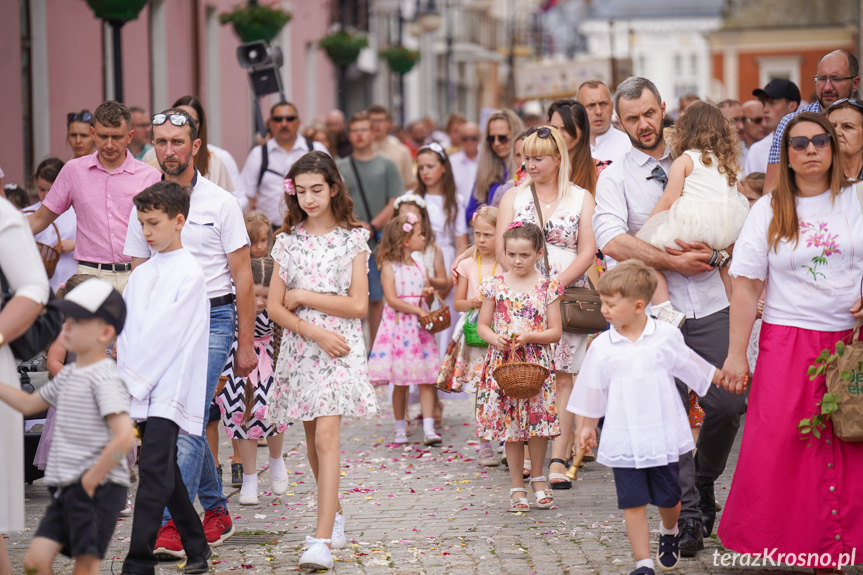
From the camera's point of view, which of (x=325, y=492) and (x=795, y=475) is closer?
(x=795, y=475)

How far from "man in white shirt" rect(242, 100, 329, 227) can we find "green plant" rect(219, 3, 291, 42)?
4.79 meters

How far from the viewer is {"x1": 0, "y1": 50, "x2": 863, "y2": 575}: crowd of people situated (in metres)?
5.02

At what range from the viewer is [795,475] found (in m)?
5.43

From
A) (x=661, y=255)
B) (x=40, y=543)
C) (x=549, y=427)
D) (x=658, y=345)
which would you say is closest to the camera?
(x=40, y=543)

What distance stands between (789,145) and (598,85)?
12.3 ft

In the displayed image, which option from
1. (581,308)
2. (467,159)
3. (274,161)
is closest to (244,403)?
(581,308)

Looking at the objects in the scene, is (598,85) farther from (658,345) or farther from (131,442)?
(131,442)

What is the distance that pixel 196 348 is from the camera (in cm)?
554

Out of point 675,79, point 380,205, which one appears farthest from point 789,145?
point 675,79

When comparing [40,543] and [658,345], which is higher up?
[658,345]

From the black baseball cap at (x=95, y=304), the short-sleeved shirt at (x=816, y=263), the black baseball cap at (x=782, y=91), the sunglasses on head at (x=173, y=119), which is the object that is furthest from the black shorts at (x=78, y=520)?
the black baseball cap at (x=782, y=91)

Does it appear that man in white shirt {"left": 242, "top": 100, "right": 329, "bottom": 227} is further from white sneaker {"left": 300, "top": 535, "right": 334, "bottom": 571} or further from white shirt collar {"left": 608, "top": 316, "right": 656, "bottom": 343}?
white shirt collar {"left": 608, "top": 316, "right": 656, "bottom": 343}

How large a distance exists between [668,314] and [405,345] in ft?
12.0

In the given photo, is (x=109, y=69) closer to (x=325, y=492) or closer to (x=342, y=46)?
(x=342, y=46)
